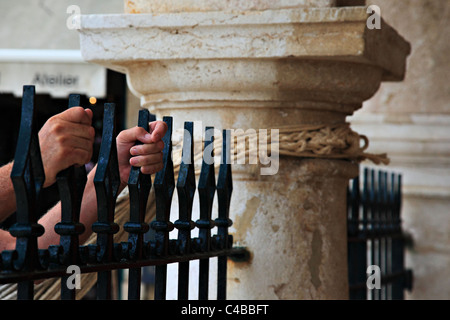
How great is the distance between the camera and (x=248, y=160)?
1.68 metres

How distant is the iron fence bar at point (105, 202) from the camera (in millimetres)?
1080

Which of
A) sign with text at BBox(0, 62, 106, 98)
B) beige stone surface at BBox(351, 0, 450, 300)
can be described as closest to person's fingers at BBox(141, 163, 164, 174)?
beige stone surface at BBox(351, 0, 450, 300)

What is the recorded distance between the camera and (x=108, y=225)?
3.56 feet

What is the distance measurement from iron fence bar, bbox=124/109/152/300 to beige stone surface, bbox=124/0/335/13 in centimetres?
55

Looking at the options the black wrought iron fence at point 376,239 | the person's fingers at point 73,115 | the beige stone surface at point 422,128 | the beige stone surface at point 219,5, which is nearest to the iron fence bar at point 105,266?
the person's fingers at point 73,115

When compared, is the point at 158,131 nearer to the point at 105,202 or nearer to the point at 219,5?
the point at 105,202

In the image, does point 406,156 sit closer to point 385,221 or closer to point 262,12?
point 385,221

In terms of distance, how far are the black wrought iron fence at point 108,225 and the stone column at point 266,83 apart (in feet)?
0.61

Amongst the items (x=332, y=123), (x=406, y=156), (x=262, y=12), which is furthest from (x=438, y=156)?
(x=262, y=12)

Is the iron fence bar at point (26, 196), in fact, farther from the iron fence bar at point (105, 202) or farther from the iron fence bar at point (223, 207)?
the iron fence bar at point (223, 207)

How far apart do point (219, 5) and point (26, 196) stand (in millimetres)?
892

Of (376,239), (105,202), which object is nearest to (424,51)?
(376,239)

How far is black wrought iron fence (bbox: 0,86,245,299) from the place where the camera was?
0.92 meters

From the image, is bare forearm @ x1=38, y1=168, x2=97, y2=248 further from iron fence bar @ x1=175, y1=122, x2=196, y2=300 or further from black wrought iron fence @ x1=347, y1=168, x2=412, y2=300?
black wrought iron fence @ x1=347, y1=168, x2=412, y2=300
